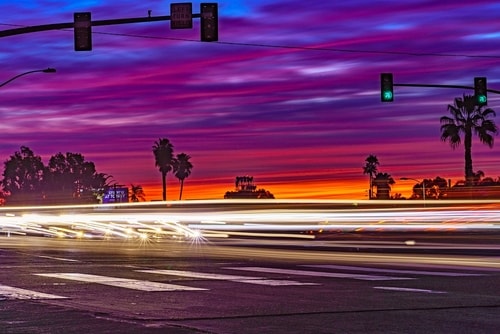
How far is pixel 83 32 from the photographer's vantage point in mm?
26219

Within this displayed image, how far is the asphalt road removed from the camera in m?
11.5

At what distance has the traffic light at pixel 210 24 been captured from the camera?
26.0 m

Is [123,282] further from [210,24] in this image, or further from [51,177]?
[51,177]

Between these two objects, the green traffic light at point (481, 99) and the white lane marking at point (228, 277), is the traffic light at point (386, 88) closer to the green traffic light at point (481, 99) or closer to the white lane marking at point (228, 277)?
the green traffic light at point (481, 99)

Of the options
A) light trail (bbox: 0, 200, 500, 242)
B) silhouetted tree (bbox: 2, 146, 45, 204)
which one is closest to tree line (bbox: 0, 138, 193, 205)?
A: silhouetted tree (bbox: 2, 146, 45, 204)

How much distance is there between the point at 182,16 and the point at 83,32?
2701 mm

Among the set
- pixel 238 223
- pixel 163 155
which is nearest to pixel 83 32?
pixel 238 223

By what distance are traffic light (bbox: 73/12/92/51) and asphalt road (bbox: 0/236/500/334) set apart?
557cm

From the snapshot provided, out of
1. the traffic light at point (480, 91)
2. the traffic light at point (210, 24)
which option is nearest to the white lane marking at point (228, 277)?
the traffic light at point (210, 24)

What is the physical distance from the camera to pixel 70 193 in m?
139

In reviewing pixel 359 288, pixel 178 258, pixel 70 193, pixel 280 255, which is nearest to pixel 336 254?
pixel 280 255

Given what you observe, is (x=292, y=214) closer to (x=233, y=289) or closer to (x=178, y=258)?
(x=178, y=258)

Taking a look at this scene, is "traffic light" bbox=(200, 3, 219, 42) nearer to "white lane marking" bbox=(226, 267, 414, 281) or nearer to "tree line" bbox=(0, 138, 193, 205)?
"white lane marking" bbox=(226, 267, 414, 281)

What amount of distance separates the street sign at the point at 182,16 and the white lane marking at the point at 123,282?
8996 mm
